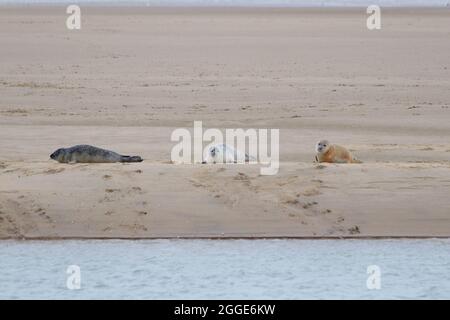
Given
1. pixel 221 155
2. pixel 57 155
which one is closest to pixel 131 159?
pixel 57 155

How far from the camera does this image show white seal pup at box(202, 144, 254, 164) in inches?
380

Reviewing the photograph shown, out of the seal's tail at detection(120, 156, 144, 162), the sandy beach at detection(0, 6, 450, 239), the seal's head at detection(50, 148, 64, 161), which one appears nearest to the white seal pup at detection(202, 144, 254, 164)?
the sandy beach at detection(0, 6, 450, 239)

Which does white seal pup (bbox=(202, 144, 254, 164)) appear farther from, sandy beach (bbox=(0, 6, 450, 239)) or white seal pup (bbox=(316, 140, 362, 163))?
white seal pup (bbox=(316, 140, 362, 163))

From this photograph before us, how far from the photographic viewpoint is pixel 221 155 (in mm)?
9672

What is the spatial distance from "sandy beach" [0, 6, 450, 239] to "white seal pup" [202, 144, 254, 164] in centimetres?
39

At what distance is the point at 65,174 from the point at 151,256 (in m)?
Result: 1.69

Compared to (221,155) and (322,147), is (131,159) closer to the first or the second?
(221,155)

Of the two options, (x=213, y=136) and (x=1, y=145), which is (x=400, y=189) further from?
(x=1, y=145)

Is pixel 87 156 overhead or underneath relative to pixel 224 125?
underneath

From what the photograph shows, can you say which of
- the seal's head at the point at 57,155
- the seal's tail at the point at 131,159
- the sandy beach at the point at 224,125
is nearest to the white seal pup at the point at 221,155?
the sandy beach at the point at 224,125

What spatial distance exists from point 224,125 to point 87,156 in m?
3.55
